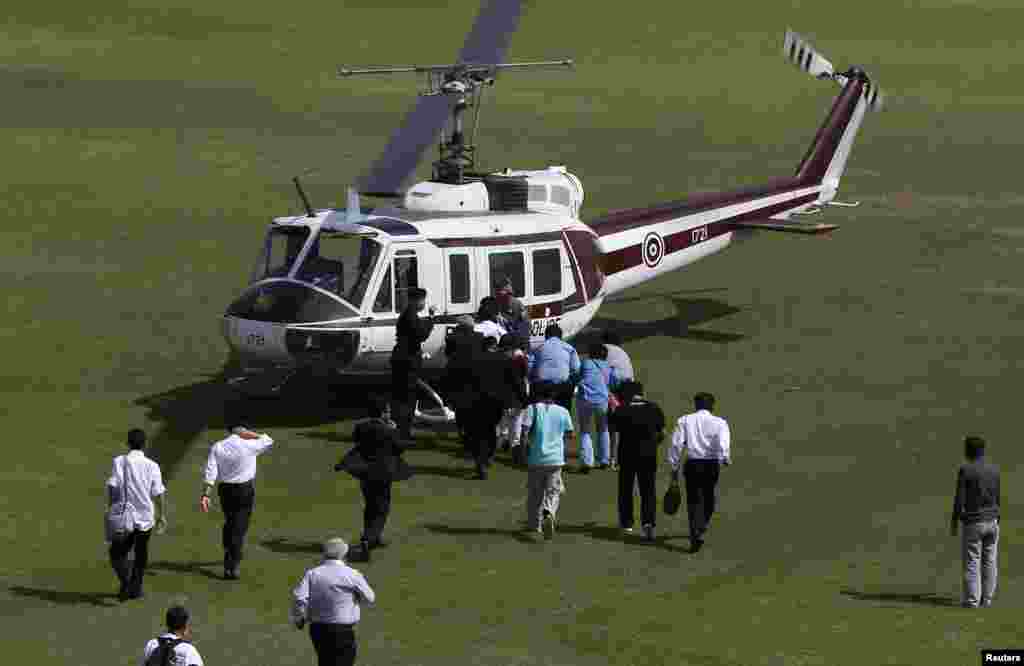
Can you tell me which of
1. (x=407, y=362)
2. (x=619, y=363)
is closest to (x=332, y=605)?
(x=407, y=362)

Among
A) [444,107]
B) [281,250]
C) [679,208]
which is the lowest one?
[281,250]

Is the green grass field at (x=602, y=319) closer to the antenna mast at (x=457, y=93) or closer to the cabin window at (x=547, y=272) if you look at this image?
the cabin window at (x=547, y=272)

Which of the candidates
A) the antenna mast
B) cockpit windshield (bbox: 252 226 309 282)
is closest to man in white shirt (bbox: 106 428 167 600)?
cockpit windshield (bbox: 252 226 309 282)

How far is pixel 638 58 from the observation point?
179ft

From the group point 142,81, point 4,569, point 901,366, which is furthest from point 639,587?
point 142,81

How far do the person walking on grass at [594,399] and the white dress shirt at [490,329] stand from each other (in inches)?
57.7

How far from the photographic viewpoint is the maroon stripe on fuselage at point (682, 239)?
2689 cm

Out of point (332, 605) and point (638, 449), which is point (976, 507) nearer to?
point (638, 449)

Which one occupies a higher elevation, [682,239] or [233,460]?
[682,239]

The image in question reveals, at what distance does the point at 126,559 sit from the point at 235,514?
112 cm

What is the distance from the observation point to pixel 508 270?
2481cm

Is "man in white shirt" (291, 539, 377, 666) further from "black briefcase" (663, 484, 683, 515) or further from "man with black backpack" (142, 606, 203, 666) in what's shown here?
"black briefcase" (663, 484, 683, 515)

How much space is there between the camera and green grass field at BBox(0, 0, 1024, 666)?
58.3ft

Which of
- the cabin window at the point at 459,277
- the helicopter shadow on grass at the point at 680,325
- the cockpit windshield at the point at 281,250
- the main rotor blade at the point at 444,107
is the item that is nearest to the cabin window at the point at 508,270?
the cabin window at the point at 459,277
